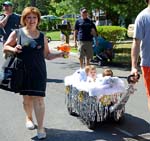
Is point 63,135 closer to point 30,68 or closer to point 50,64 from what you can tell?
point 30,68

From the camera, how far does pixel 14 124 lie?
22.2 feet

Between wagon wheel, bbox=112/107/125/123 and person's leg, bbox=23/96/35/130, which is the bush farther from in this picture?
person's leg, bbox=23/96/35/130

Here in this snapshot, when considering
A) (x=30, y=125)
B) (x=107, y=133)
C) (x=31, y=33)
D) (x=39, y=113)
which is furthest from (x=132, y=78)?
(x=30, y=125)

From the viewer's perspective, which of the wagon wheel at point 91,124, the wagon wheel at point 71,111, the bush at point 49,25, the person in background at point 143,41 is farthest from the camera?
the bush at point 49,25

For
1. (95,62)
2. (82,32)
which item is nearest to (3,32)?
(82,32)

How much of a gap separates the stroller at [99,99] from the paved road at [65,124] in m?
0.18

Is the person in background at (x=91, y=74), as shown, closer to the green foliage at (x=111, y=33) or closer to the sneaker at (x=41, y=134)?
the sneaker at (x=41, y=134)

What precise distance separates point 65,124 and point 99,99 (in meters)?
0.91

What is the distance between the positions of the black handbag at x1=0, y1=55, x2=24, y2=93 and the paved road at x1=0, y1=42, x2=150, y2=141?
0.72 metres

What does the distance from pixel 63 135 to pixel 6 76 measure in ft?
3.70

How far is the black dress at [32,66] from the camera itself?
19.3ft

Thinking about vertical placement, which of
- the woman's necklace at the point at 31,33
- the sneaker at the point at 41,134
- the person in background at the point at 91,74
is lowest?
the sneaker at the point at 41,134

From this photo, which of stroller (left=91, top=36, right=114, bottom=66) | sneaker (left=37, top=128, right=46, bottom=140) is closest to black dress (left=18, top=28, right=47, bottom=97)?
sneaker (left=37, top=128, right=46, bottom=140)

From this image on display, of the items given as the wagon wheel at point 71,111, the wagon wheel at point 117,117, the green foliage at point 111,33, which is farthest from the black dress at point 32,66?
the green foliage at point 111,33
